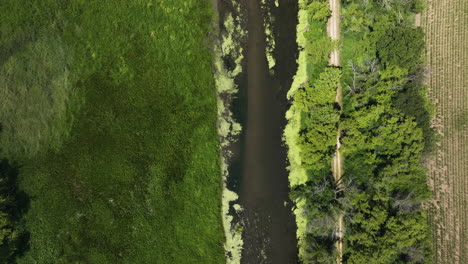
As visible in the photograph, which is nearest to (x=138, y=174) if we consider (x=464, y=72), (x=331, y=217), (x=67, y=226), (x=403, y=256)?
(x=67, y=226)

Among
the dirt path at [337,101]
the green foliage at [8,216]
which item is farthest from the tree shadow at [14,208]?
the dirt path at [337,101]

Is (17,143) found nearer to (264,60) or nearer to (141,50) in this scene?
(141,50)

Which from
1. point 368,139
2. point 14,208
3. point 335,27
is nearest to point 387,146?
point 368,139

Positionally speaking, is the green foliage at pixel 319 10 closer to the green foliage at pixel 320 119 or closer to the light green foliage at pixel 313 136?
the light green foliage at pixel 313 136

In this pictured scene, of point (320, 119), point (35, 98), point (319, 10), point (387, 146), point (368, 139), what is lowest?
Result: point (387, 146)

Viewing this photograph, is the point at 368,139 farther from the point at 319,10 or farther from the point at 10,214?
the point at 10,214

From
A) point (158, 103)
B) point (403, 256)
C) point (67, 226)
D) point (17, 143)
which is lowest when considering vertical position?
point (403, 256)
